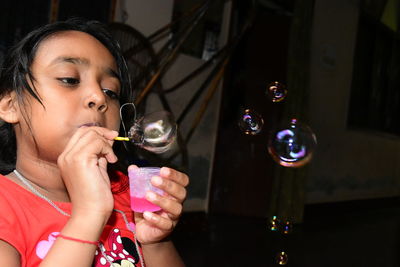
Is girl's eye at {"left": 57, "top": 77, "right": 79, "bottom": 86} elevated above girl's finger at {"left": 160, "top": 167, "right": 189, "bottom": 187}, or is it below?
above

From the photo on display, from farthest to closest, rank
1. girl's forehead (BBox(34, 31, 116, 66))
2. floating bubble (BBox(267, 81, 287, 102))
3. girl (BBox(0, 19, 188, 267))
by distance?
1. floating bubble (BBox(267, 81, 287, 102))
2. girl's forehead (BBox(34, 31, 116, 66))
3. girl (BBox(0, 19, 188, 267))

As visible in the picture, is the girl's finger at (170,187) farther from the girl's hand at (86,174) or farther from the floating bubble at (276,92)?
the floating bubble at (276,92)

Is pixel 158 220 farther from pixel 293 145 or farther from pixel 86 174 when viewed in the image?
pixel 293 145

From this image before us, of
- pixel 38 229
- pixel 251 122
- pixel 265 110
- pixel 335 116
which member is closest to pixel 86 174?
pixel 38 229

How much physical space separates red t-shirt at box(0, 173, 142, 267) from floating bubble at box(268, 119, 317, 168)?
76cm

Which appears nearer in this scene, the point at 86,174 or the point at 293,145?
the point at 86,174

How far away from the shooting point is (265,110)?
125 inches

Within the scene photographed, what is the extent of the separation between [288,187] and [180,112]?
1049 millimetres

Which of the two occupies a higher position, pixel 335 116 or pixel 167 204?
pixel 167 204

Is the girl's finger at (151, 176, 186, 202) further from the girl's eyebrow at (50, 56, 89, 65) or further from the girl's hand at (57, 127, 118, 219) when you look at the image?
the girl's eyebrow at (50, 56, 89, 65)

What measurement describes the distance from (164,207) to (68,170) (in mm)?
178

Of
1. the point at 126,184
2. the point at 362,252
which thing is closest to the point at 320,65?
the point at 362,252

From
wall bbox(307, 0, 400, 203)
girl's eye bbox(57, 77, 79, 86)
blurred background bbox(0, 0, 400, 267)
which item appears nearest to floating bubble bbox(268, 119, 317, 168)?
blurred background bbox(0, 0, 400, 267)

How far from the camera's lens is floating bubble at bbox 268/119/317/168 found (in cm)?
138
